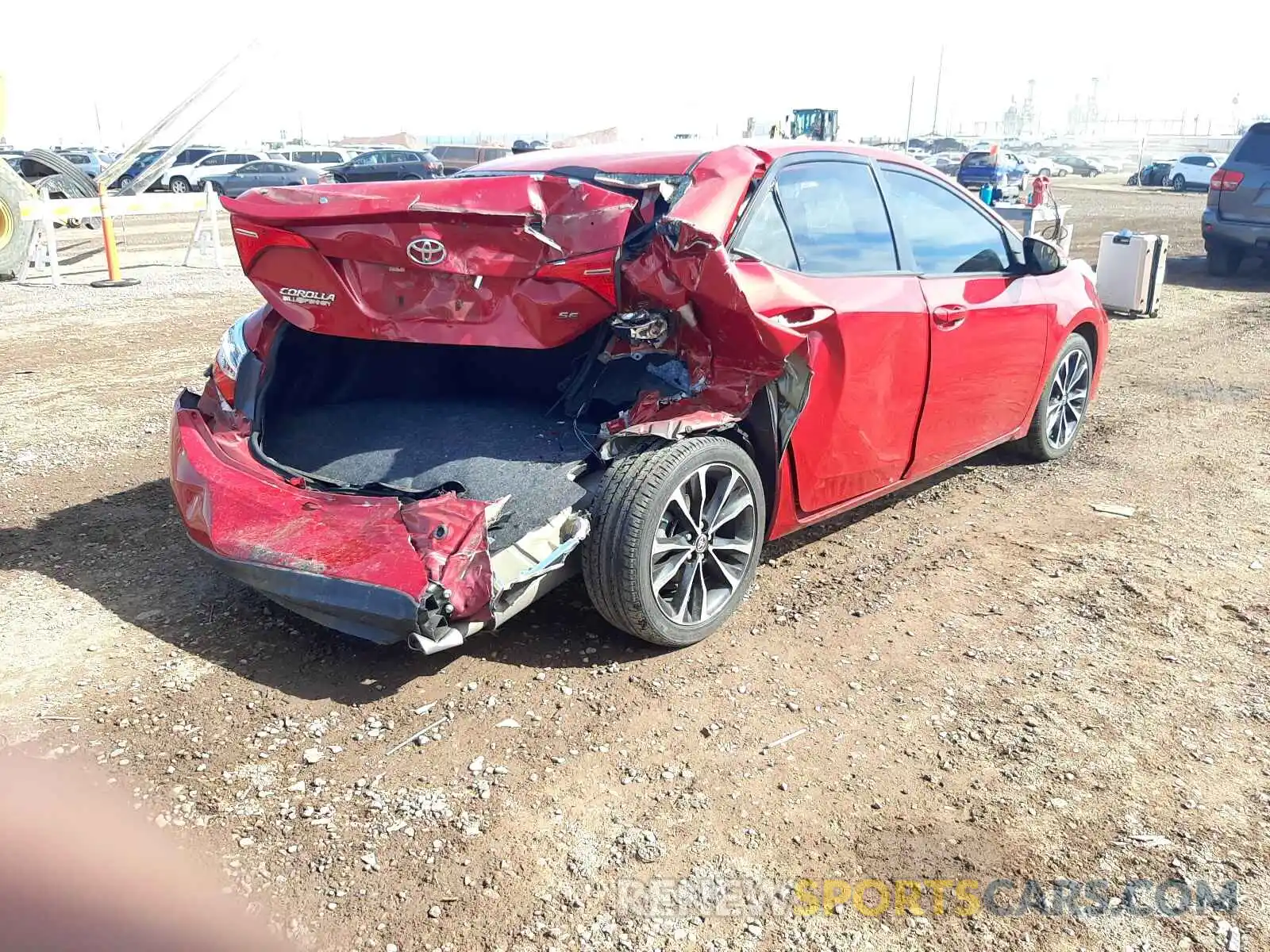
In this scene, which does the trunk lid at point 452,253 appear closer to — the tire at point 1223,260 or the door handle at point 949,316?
the door handle at point 949,316

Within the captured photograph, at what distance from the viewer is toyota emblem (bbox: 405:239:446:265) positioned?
3.48 meters

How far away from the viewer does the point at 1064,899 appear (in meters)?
2.50

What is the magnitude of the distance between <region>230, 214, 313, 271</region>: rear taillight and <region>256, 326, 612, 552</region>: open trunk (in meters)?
0.45

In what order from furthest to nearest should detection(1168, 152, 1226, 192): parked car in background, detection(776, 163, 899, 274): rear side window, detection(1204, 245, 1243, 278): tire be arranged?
Result: detection(1168, 152, 1226, 192): parked car in background → detection(1204, 245, 1243, 278): tire → detection(776, 163, 899, 274): rear side window

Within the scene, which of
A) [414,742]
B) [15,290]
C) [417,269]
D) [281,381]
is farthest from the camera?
[15,290]

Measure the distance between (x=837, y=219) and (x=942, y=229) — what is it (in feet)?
2.54

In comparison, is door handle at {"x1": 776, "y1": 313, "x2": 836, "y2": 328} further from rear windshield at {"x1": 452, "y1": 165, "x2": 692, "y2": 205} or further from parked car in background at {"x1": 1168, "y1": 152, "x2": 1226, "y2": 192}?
parked car in background at {"x1": 1168, "y1": 152, "x2": 1226, "y2": 192}

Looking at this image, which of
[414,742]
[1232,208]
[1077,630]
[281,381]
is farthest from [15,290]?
[1232,208]

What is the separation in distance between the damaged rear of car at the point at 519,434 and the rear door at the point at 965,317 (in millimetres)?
953

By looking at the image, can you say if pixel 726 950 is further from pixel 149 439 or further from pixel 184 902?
pixel 149 439

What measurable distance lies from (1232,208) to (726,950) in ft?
42.2

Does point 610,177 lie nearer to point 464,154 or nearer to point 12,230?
point 12,230

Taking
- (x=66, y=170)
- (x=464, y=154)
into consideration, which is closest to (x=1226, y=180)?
(x=66, y=170)

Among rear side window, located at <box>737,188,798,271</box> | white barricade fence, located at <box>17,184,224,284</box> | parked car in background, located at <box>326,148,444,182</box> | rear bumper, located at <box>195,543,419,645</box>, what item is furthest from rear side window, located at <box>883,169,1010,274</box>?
parked car in background, located at <box>326,148,444,182</box>
